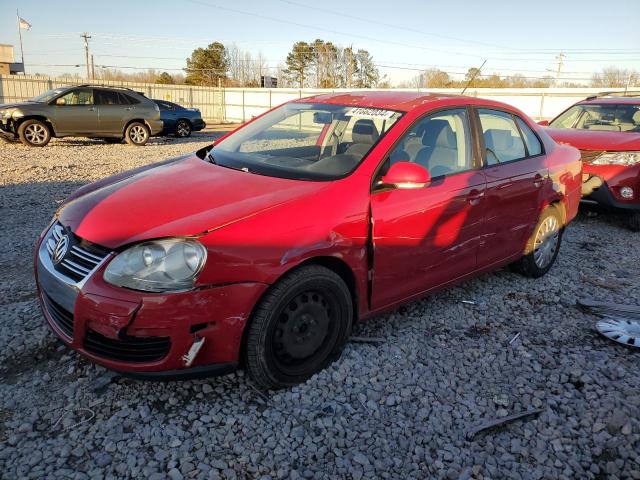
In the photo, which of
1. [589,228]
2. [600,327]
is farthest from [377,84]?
[600,327]

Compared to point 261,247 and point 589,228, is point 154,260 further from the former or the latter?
point 589,228

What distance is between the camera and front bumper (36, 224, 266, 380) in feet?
7.53

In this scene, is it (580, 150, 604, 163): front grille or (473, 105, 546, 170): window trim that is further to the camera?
(580, 150, 604, 163): front grille

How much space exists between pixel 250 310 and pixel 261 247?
0.32m

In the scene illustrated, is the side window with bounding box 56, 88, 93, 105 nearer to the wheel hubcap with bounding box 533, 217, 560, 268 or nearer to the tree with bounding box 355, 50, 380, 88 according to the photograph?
the wheel hubcap with bounding box 533, 217, 560, 268

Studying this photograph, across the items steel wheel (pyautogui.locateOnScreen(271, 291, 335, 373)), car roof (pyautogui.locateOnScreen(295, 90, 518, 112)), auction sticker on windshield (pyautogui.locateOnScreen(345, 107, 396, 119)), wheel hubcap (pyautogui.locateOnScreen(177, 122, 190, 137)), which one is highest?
car roof (pyautogui.locateOnScreen(295, 90, 518, 112))

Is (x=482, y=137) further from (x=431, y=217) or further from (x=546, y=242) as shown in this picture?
(x=546, y=242)

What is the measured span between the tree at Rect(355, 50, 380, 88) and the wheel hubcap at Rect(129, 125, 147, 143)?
43.9m

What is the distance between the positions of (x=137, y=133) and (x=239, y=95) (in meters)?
19.5

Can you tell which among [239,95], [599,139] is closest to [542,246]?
[599,139]

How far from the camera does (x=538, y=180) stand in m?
4.28

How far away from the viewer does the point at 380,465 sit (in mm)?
2301

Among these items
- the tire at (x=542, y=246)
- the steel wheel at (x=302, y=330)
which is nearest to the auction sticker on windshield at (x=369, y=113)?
the steel wheel at (x=302, y=330)

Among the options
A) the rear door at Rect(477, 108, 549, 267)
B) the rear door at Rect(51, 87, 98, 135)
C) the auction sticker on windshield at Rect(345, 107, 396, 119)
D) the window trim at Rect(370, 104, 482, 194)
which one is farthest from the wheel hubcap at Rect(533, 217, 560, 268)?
the rear door at Rect(51, 87, 98, 135)
